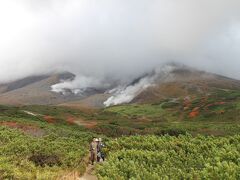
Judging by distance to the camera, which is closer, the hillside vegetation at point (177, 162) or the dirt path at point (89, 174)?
the hillside vegetation at point (177, 162)

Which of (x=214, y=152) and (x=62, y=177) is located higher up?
(x=214, y=152)

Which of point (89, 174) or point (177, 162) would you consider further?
point (89, 174)

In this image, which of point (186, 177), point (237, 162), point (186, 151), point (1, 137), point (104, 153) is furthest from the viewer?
point (1, 137)

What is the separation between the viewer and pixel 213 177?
1150 cm

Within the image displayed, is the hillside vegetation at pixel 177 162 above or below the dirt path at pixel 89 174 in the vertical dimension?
above

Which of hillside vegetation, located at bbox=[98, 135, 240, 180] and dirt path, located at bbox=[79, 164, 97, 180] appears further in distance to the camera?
dirt path, located at bbox=[79, 164, 97, 180]

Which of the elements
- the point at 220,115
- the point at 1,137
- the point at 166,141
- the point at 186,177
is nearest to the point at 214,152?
the point at 186,177

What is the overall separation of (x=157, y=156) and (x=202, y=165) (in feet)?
9.46

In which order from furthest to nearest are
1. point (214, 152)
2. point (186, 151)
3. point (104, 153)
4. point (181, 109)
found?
point (181, 109) → point (104, 153) → point (186, 151) → point (214, 152)

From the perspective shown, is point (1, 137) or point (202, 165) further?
point (1, 137)

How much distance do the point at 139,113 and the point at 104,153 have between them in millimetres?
110851

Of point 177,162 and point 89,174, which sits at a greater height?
point 177,162

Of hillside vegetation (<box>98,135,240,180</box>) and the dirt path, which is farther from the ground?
hillside vegetation (<box>98,135,240,180</box>)

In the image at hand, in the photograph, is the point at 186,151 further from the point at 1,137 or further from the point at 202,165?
the point at 1,137
